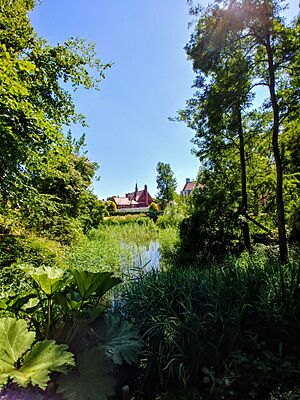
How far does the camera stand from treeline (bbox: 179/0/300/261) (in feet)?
15.9

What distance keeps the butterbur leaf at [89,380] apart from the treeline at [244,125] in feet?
15.2

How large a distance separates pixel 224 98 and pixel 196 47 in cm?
127

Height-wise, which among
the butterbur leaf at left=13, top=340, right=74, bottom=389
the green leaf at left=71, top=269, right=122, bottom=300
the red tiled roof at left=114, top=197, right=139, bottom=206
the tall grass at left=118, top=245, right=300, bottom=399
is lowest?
the tall grass at left=118, top=245, right=300, bottom=399

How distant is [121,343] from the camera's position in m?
1.81

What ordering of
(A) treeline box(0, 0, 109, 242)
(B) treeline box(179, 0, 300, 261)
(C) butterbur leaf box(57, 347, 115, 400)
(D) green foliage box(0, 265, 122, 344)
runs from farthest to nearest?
(B) treeline box(179, 0, 300, 261) < (A) treeline box(0, 0, 109, 242) < (D) green foliage box(0, 265, 122, 344) < (C) butterbur leaf box(57, 347, 115, 400)

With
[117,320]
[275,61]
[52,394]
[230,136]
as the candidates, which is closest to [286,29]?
[275,61]

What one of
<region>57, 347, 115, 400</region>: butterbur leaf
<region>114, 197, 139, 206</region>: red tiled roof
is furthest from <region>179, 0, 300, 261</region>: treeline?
<region>114, 197, 139, 206</region>: red tiled roof

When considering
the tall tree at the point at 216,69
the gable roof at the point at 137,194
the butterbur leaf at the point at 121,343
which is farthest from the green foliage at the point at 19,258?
the gable roof at the point at 137,194

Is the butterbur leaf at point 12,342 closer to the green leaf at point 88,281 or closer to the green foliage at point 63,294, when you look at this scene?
the green foliage at point 63,294

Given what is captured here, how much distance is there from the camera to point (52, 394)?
5.34 feet

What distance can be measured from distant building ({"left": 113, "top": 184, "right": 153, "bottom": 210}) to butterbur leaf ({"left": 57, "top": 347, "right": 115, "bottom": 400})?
4373cm

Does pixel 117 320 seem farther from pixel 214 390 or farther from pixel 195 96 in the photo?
pixel 195 96

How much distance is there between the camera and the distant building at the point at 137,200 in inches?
1866

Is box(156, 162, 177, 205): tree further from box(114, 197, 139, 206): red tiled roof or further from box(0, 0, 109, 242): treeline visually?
box(0, 0, 109, 242): treeline
